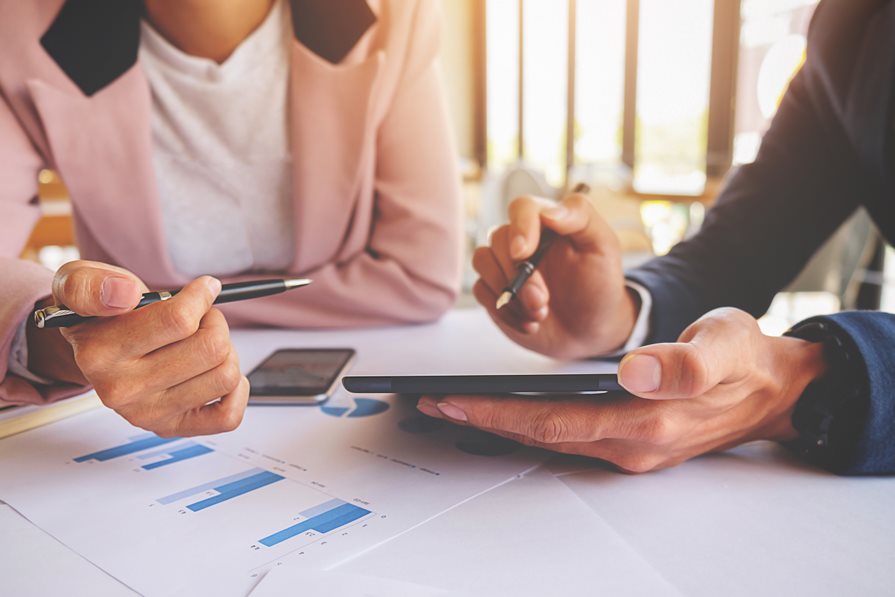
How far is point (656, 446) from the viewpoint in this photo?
1.39 ft

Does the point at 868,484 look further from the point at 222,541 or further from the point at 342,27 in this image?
the point at 342,27

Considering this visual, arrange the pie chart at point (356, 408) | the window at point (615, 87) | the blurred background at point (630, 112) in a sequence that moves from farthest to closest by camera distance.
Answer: the window at point (615, 87) < the blurred background at point (630, 112) < the pie chart at point (356, 408)

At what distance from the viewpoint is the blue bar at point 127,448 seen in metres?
0.47

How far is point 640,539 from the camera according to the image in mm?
352

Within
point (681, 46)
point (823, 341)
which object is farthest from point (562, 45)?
point (823, 341)

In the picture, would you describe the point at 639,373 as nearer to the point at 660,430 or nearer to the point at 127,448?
the point at 660,430

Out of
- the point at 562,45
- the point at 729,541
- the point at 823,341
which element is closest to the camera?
the point at 729,541

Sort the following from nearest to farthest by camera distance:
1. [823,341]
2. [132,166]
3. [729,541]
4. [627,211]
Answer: [729,541] → [823,341] → [132,166] → [627,211]

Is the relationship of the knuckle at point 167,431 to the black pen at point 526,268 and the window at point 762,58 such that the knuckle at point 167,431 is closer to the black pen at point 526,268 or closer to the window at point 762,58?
the black pen at point 526,268

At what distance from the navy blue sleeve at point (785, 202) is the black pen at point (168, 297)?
49 cm

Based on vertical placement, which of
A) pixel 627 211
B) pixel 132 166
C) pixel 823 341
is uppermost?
pixel 132 166

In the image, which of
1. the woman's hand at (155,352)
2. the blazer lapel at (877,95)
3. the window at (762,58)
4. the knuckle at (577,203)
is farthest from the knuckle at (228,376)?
the window at (762,58)

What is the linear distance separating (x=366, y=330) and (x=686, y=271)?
1.33 feet

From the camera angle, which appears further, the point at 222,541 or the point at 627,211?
the point at 627,211
